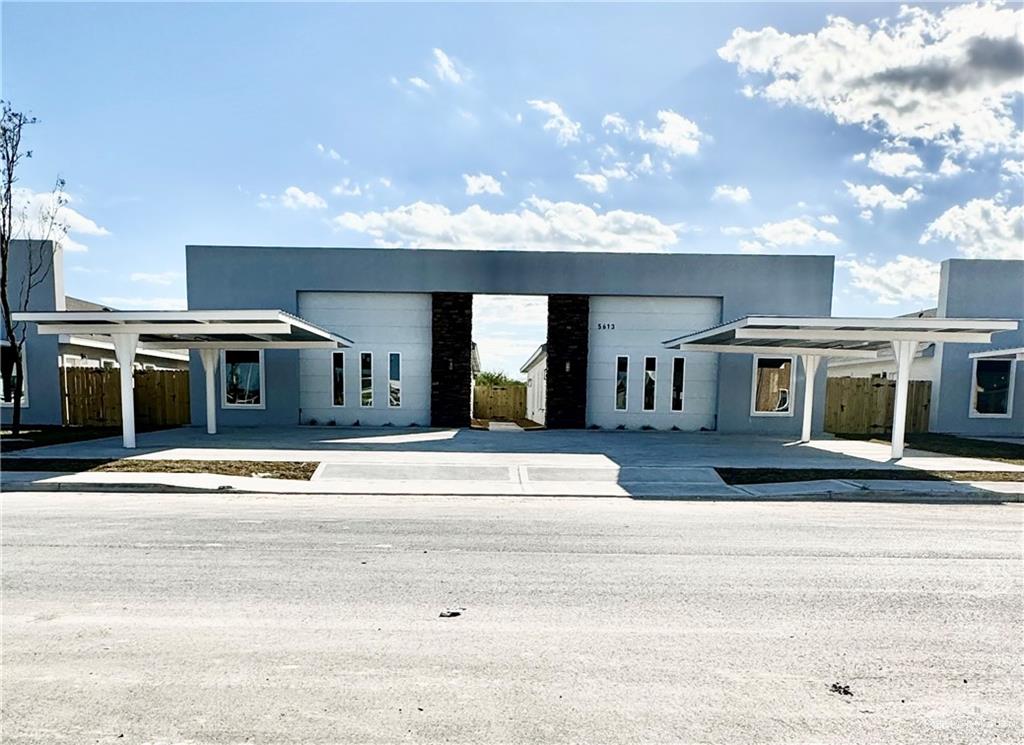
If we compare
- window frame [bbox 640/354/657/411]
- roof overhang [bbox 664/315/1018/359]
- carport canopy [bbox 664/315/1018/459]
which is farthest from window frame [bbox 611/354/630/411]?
roof overhang [bbox 664/315/1018/359]

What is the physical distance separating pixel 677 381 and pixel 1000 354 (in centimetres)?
1032

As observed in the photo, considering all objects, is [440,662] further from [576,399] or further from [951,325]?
[576,399]

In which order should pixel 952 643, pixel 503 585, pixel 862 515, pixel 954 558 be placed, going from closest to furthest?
pixel 952 643 → pixel 503 585 → pixel 954 558 → pixel 862 515

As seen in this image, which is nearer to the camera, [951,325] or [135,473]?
[135,473]

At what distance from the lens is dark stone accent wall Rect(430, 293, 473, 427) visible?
19.5 meters

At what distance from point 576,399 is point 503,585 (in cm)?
1475

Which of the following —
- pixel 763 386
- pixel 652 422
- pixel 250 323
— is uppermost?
pixel 250 323

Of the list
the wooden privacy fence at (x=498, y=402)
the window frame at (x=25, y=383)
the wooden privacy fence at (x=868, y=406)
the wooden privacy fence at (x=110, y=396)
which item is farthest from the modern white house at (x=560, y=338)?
the wooden privacy fence at (x=498, y=402)

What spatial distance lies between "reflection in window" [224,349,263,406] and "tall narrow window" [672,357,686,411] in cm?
1526

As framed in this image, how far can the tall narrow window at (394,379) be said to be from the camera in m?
19.5

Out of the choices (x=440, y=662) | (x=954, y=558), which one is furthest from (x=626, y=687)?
(x=954, y=558)

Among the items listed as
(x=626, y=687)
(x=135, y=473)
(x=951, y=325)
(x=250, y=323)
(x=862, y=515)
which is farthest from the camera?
(x=250, y=323)

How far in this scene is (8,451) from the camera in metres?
12.2

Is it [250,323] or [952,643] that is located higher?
[250,323]
